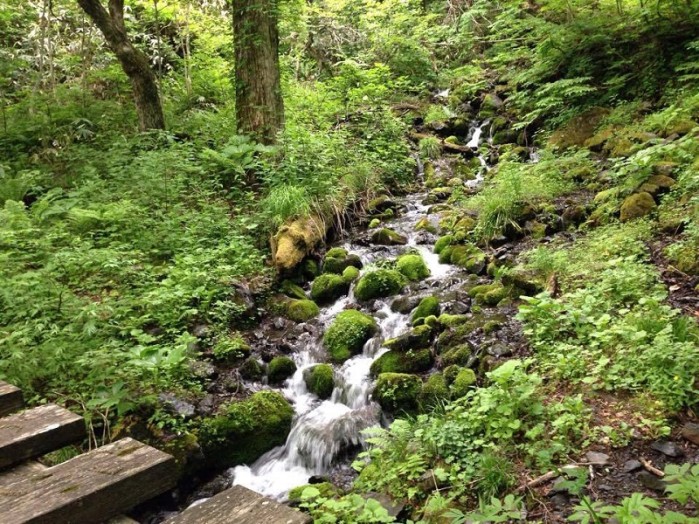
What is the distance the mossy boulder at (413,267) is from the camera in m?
7.14

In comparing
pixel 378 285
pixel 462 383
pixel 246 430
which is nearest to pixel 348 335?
pixel 378 285

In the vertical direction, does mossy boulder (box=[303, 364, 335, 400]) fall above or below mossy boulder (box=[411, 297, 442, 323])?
below

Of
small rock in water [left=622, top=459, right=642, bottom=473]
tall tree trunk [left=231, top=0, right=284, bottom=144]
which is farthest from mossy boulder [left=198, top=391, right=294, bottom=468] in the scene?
tall tree trunk [left=231, top=0, right=284, bottom=144]

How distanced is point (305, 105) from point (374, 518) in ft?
33.8

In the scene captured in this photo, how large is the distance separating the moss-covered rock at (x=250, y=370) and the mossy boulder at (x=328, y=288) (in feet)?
5.60

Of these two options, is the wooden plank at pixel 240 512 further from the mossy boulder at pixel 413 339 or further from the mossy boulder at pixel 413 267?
the mossy boulder at pixel 413 267

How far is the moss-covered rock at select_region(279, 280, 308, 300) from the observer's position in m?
7.07

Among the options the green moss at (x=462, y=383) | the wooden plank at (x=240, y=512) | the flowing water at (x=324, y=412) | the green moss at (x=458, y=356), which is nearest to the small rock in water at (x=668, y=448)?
the green moss at (x=462, y=383)

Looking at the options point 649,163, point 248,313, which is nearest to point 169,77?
point 248,313

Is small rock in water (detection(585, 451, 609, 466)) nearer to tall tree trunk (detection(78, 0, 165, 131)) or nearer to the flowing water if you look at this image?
the flowing water

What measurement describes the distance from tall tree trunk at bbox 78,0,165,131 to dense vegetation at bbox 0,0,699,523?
711 mm

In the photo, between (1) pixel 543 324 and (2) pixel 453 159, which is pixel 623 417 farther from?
(2) pixel 453 159

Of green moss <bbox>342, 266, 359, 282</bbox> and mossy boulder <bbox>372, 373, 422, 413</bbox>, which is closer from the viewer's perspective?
mossy boulder <bbox>372, 373, 422, 413</bbox>

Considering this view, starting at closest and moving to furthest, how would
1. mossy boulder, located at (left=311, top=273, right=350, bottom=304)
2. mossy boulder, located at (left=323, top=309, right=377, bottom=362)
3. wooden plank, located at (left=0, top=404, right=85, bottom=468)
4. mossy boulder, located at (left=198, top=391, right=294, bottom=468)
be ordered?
wooden plank, located at (left=0, top=404, right=85, bottom=468)
mossy boulder, located at (left=198, top=391, right=294, bottom=468)
mossy boulder, located at (left=323, top=309, right=377, bottom=362)
mossy boulder, located at (left=311, top=273, right=350, bottom=304)
